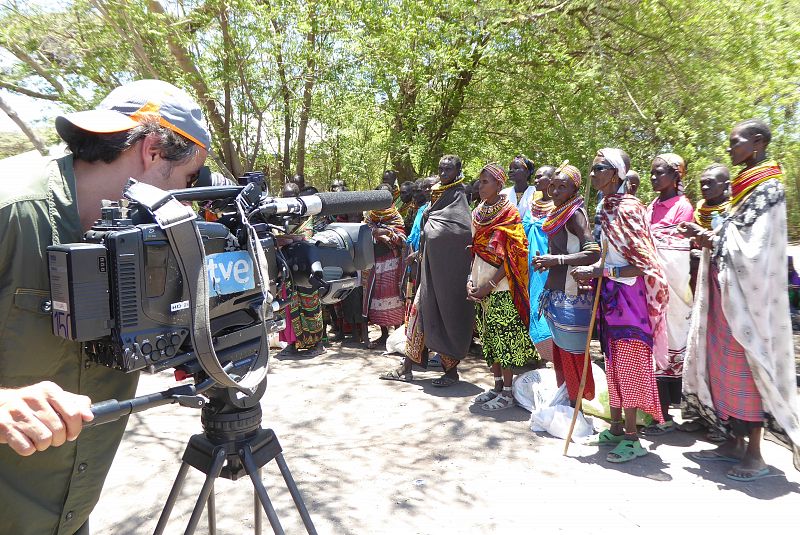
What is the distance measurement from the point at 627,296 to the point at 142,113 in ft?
10.3

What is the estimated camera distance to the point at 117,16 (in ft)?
21.4

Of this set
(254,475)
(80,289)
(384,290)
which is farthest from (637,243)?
(384,290)

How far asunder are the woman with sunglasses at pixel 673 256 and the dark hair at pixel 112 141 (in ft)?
13.0

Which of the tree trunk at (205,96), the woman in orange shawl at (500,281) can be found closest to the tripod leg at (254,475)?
the woman in orange shawl at (500,281)

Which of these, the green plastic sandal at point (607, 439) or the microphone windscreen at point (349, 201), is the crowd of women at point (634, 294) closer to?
the green plastic sandal at point (607, 439)

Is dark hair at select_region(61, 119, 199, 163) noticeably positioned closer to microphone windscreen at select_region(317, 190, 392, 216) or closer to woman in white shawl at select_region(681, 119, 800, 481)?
microphone windscreen at select_region(317, 190, 392, 216)

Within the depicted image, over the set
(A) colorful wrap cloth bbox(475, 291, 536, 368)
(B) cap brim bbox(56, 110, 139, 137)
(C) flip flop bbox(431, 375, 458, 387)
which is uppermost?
(B) cap brim bbox(56, 110, 139, 137)

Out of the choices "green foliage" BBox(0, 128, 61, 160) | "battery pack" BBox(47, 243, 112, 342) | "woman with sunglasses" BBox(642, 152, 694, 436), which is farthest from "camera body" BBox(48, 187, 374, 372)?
"green foliage" BBox(0, 128, 61, 160)

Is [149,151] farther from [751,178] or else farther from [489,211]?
[489,211]

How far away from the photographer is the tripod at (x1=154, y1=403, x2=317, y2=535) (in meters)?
1.56

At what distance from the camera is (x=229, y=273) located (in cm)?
133

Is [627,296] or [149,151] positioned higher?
[149,151]

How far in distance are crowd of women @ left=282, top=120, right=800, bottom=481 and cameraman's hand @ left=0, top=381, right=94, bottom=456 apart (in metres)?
3.16

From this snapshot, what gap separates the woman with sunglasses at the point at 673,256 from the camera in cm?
431
